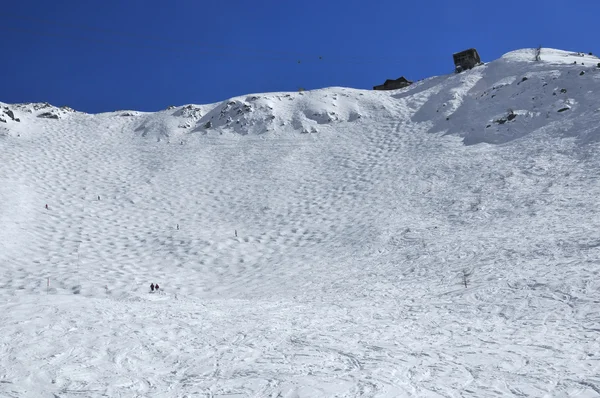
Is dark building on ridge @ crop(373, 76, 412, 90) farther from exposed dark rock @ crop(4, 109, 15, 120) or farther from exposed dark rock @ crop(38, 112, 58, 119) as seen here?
exposed dark rock @ crop(4, 109, 15, 120)

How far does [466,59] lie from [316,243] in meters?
30.9

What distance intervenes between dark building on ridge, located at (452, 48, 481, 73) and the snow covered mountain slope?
11.1 feet

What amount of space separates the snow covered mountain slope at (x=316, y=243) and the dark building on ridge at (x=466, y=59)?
3392 mm

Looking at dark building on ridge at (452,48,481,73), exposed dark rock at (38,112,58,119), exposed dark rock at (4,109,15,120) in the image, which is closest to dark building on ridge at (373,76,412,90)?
dark building on ridge at (452,48,481,73)

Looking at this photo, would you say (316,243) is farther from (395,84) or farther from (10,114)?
(395,84)

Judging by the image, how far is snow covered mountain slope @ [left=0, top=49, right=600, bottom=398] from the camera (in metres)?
7.16

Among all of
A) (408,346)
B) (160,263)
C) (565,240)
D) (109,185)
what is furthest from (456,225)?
(109,185)

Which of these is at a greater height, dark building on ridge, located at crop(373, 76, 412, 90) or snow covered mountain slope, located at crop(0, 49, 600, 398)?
dark building on ridge, located at crop(373, 76, 412, 90)

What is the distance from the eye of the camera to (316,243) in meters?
18.5

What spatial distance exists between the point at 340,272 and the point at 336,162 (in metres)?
13.4

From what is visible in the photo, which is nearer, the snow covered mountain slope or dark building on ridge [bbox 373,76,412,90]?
the snow covered mountain slope

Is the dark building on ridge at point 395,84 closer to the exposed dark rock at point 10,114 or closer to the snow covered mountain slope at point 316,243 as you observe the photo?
the snow covered mountain slope at point 316,243

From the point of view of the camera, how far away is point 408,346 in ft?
26.7

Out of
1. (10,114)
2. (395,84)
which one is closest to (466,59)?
(395,84)
